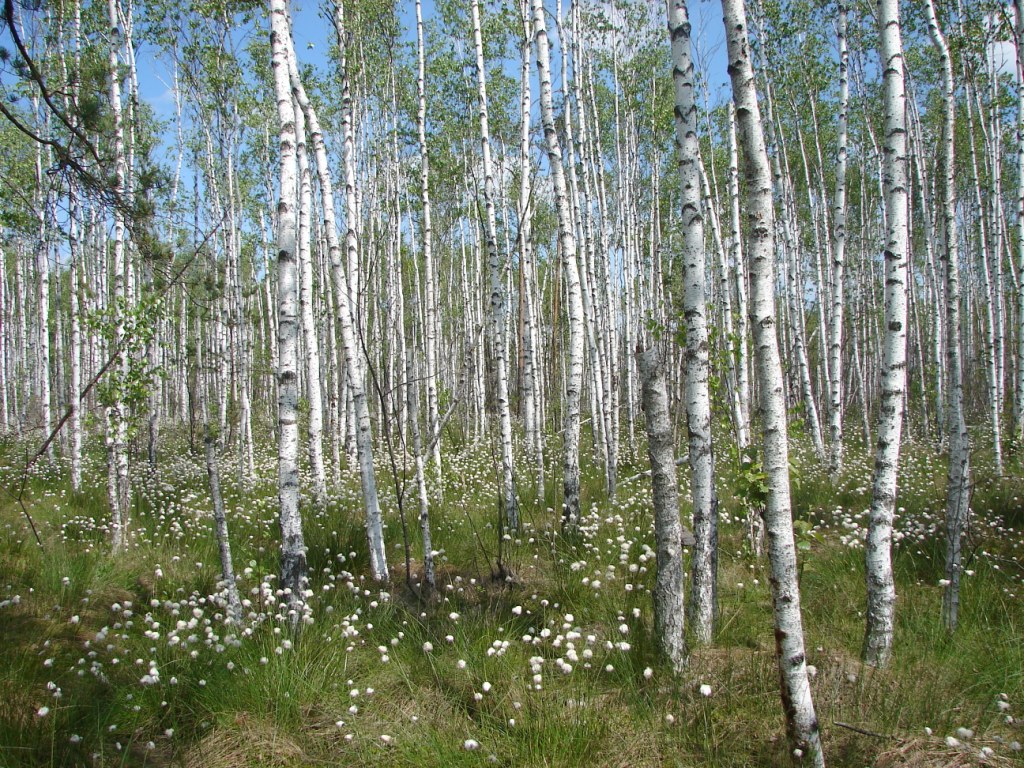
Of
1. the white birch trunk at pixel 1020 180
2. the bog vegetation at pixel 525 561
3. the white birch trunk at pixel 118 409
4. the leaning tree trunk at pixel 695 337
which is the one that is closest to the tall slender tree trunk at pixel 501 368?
the bog vegetation at pixel 525 561

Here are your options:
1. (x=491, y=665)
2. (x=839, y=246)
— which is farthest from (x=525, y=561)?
(x=839, y=246)

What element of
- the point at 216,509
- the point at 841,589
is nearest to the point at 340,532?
the point at 216,509

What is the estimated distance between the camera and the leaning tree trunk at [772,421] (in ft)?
8.78

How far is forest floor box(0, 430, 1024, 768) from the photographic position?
3020 mm

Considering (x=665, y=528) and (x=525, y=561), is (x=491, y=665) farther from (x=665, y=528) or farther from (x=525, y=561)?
(x=525, y=561)

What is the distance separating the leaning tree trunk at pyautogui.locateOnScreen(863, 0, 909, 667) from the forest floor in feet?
1.06

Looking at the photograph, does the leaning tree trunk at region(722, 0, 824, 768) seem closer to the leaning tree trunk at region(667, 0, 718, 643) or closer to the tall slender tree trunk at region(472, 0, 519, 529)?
the leaning tree trunk at region(667, 0, 718, 643)

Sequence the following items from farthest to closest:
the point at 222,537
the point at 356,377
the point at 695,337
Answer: the point at 356,377 → the point at 222,537 → the point at 695,337

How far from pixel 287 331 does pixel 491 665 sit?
2770 mm

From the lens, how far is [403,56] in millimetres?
15758

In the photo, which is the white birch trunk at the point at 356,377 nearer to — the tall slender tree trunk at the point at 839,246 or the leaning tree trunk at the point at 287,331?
the leaning tree trunk at the point at 287,331

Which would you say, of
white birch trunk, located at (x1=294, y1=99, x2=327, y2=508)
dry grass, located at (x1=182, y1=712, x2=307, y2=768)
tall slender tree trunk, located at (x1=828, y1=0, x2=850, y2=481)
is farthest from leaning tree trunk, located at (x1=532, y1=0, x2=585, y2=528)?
tall slender tree trunk, located at (x1=828, y1=0, x2=850, y2=481)

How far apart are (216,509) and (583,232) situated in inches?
262

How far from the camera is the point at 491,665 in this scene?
12.0 feet
